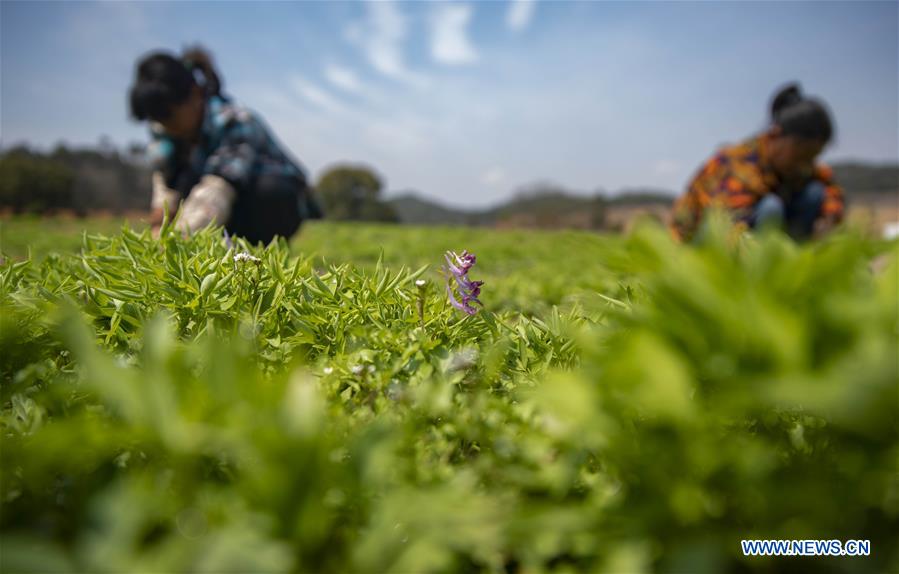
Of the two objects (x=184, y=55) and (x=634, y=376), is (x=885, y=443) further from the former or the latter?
(x=184, y=55)

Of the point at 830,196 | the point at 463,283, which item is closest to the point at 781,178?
the point at 830,196

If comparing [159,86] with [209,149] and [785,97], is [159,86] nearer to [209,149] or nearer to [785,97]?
[209,149]

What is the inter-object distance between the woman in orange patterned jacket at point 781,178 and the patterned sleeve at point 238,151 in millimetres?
4041

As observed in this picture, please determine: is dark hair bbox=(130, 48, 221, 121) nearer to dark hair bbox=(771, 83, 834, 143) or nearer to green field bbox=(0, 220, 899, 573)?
green field bbox=(0, 220, 899, 573)

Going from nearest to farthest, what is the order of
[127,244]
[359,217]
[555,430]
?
[555,430] < [127,244] < [359,217]

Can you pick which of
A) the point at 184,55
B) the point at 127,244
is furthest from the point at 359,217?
the point at 127,244

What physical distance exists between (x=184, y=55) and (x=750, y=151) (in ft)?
17.7

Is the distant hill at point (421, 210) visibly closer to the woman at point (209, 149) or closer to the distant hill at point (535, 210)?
the distant hill at point (535, 210)

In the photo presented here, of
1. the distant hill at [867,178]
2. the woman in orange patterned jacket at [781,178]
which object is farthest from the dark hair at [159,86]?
the distant hill at [867,178]

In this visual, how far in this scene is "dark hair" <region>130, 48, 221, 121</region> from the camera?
3.96m

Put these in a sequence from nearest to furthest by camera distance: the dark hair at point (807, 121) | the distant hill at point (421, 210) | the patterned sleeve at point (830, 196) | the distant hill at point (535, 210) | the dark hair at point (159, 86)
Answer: the dark hair at point (159, 86) < the dark hair at point (807, 121) < the patterned sleeve at point (830, 196) < the distant hill at point (535, 210) < the distant hill at point (421, 210)

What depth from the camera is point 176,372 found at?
2.46 ft

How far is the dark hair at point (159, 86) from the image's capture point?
13.0ft

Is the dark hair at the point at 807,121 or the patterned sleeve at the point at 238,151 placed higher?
the patterned sleeve at the point at 238,151
